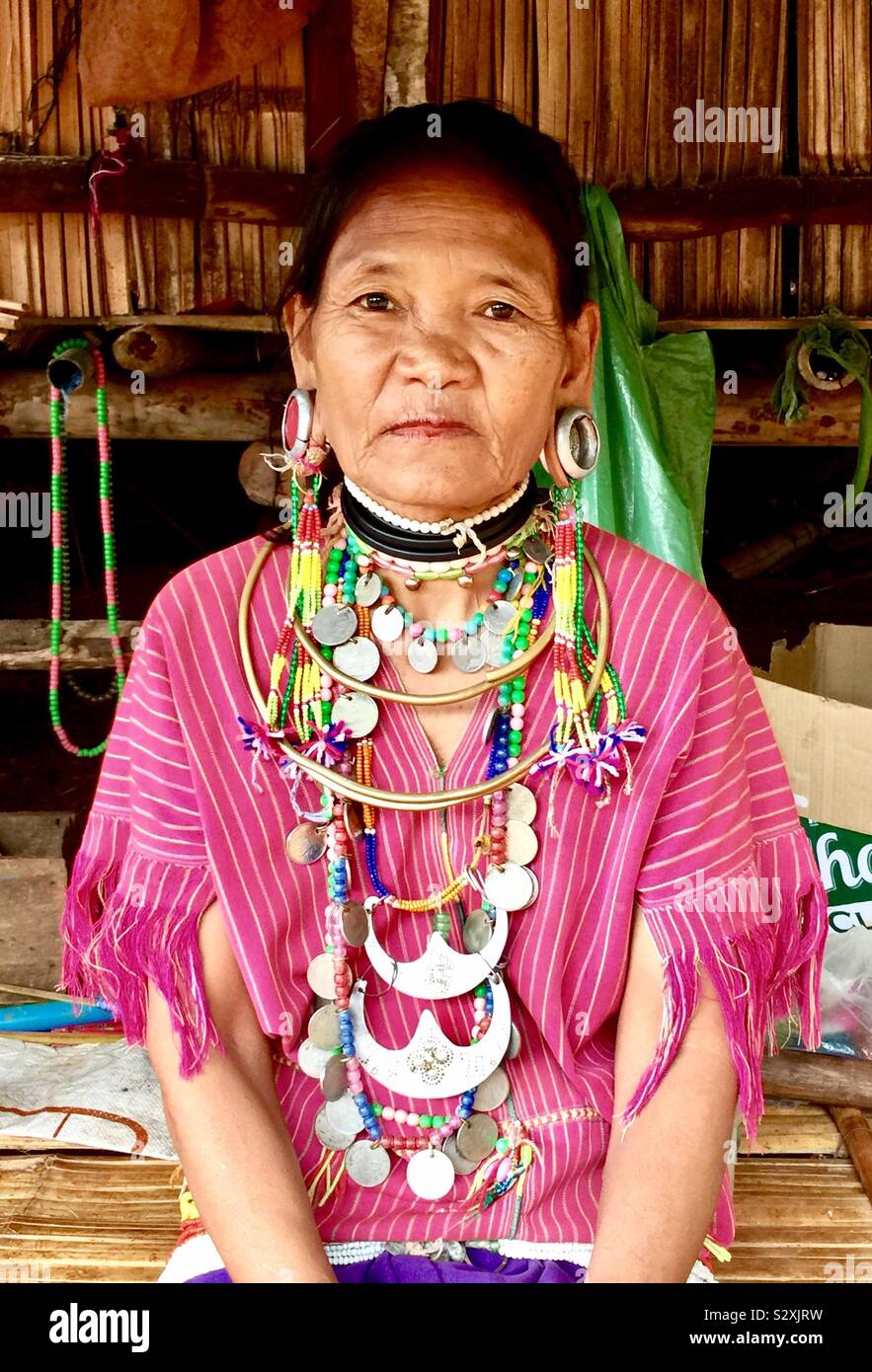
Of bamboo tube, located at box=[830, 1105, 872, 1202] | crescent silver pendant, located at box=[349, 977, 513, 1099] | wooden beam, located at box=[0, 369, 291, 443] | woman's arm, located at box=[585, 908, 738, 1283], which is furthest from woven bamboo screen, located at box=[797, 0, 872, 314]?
crescent silver pendant, located at box=[349, 977, 513, 1099]

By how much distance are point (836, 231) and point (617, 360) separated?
97 centimetres

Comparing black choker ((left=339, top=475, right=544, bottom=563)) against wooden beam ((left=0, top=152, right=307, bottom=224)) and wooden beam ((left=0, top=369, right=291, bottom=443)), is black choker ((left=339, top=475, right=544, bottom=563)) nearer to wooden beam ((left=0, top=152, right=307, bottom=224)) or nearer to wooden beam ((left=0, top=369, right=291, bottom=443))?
wooden beam ((left=0, top=152, right=307, bottom=224))

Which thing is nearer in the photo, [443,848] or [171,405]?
[443,848]

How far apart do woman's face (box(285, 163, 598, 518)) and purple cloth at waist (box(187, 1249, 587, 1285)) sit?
0.97 meters

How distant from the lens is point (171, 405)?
414 centimetres

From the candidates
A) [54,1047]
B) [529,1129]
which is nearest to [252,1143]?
[529,1129]

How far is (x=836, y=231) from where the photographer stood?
3771 millimetres

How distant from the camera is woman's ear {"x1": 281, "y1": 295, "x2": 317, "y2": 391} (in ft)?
5.72

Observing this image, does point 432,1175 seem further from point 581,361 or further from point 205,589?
point 581,361

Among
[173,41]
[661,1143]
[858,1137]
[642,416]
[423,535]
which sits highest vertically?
[173,41]

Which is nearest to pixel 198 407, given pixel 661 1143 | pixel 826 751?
pixel 826 751

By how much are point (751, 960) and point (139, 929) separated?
79 cm

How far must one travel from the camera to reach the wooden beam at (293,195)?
11.4 ft
